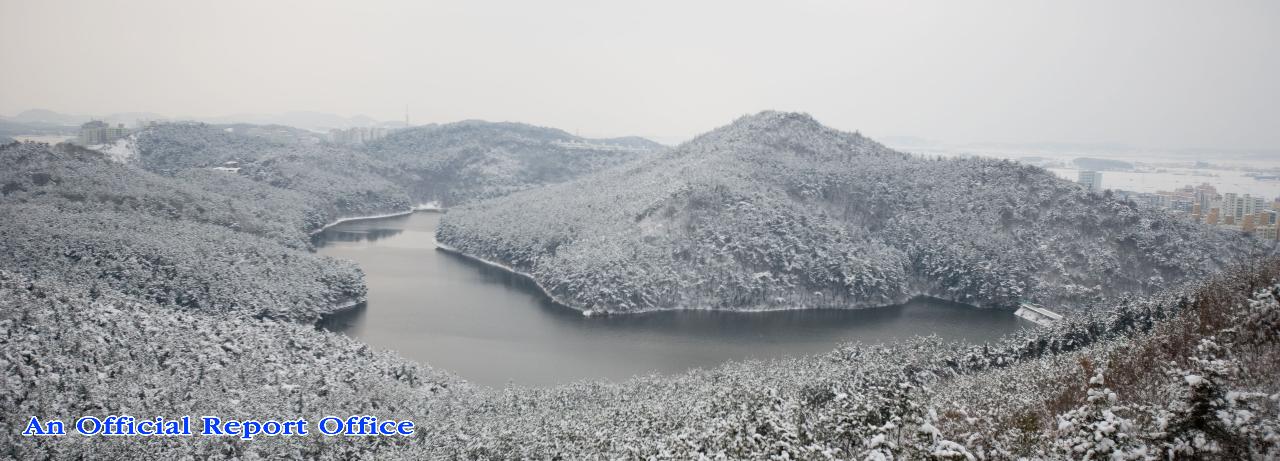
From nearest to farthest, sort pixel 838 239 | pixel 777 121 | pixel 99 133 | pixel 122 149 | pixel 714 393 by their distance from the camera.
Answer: pixel 714 393 → pixel 838 239 → pixel 777 121 → pixel 99 133 → pixel 122 149

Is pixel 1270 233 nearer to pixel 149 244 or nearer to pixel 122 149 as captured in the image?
pixel 149 244

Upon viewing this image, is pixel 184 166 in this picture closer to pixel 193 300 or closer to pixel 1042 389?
pixel 193 300

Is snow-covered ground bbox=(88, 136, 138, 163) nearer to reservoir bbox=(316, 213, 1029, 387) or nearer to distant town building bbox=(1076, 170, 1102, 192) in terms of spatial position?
reservoir bbox=(316, 213, 1029, 387)

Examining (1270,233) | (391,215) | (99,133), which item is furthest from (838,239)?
(99,133)

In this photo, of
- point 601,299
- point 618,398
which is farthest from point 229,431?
point 601,299

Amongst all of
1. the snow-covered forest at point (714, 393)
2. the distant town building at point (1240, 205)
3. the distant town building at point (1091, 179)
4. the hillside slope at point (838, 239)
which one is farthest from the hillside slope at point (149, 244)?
the distant town building at point (1240, 205)

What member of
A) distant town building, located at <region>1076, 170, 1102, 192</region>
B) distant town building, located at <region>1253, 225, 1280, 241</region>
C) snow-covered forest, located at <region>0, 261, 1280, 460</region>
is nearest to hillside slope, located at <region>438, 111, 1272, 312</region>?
distant town building, located at <region>1253, 225, 1280, 241</region>
